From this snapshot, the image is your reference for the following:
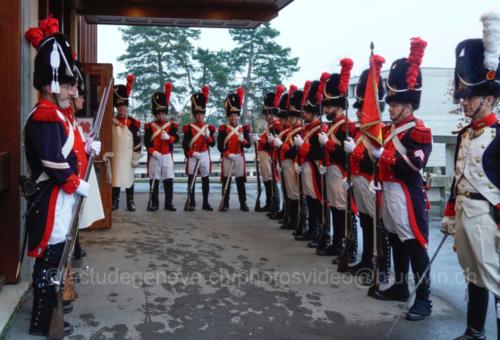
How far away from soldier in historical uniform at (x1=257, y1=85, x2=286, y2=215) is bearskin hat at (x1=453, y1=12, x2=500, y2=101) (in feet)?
14.8

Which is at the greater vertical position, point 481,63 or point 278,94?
point 278,94

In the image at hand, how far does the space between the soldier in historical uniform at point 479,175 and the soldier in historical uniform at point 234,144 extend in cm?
563

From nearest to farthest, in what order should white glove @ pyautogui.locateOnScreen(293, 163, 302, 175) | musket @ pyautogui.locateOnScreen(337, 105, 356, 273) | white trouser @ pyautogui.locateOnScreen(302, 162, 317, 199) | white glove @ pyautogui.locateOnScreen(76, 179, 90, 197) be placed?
white glove @ pyautogui.locateOnScreen(76, 179, 90, 197) < musket @ pyautogui.locateOnScreen(337, 105, 356, 273) < white trouser @ pyautogui.locateOnScreen(302, 162, 317, 199) < white glove @ pyautogui.locateOnScreen(293, 163, 302, 175)

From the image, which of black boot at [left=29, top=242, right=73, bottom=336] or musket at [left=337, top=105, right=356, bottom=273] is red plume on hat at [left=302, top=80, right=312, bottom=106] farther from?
black boot at [left=29, top=242, right=73, bottom=336]

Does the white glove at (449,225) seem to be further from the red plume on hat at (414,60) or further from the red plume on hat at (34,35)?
the red plume on hat at (34,35)

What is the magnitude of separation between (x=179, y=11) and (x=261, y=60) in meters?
13.7

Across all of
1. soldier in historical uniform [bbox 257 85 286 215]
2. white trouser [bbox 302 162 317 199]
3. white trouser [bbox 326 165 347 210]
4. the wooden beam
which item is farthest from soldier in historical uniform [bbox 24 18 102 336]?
the wooden beam

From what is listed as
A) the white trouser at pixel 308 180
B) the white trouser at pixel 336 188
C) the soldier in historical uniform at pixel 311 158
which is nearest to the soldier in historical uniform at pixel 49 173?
the white trouser at pixel 336 188

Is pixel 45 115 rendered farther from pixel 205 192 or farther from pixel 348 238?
pixel 205 192

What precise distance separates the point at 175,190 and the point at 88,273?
6536mm

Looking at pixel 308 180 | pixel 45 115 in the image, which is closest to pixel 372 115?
pixel 308 180

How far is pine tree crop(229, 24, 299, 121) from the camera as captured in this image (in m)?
21.6

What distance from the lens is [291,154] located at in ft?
23.1

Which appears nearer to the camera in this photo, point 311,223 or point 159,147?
point 311,223
